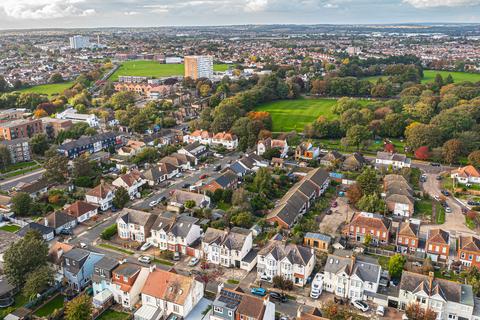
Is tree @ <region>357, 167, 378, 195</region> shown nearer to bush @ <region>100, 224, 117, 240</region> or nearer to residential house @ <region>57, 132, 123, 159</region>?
bush @ <region>100, 224, 117, 240</region>

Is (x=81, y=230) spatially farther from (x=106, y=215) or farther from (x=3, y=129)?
(x=3, y=129)

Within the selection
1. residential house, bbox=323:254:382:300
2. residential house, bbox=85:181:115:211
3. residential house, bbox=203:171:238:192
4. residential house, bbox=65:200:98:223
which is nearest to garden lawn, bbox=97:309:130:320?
residential house, bbox=323:254:382:300

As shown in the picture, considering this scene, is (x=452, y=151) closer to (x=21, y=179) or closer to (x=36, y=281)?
(x=36, y=281)

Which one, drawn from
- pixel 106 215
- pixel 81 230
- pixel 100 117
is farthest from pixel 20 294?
pixel 100 117

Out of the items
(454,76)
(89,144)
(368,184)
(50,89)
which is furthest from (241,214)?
(454,76)

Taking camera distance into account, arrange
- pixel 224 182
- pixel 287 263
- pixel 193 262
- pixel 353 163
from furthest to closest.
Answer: pixel 353 163
pixel 224 182
pixel 193 262
pixel 287 263

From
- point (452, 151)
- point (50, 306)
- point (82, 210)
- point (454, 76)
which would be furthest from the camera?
point (454, 76)
